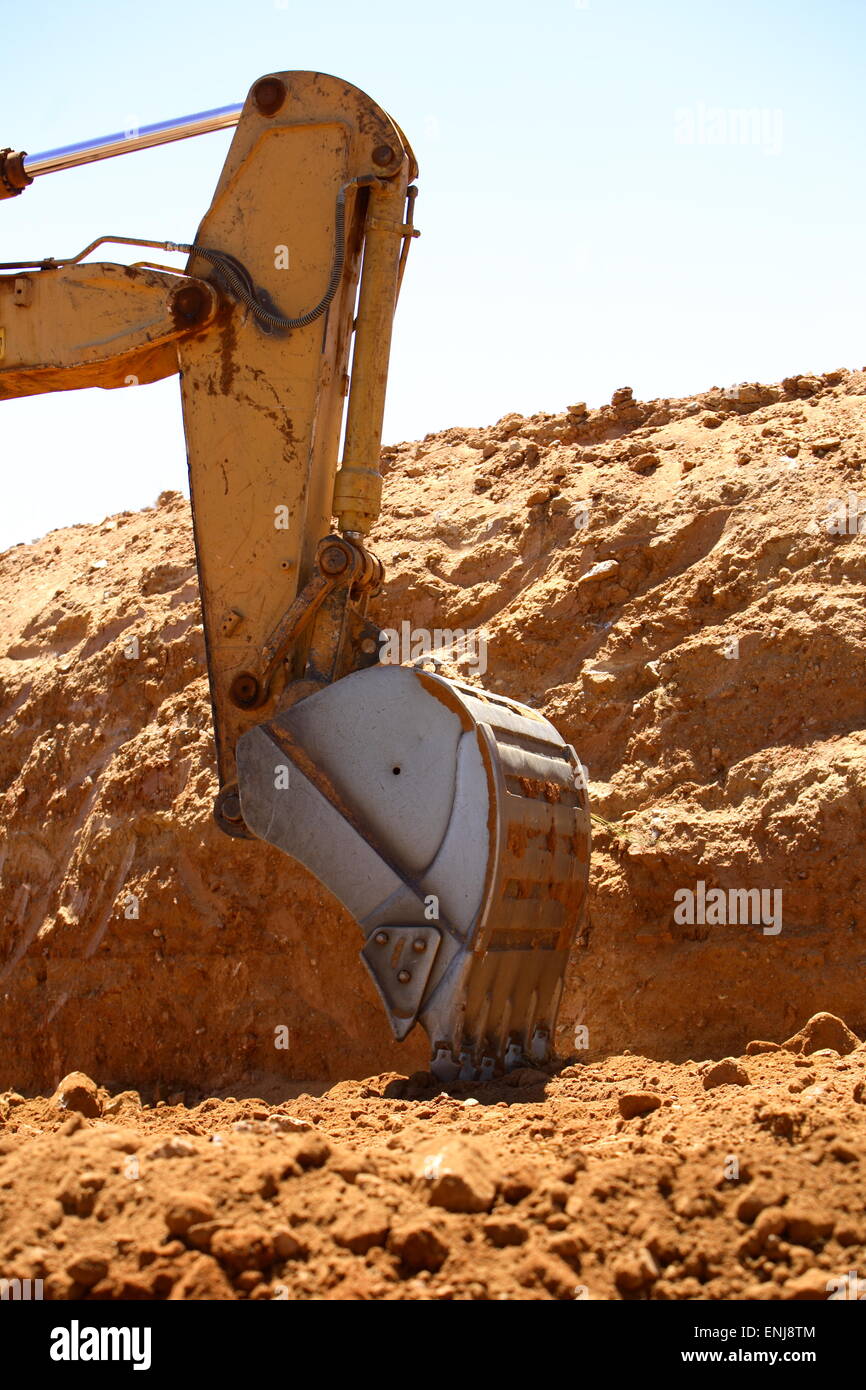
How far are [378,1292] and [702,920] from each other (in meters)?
4.61

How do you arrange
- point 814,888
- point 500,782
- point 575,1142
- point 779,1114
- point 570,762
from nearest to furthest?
point 779,1114, point 575,1142, point 500,782, point 570,762, point 814,888

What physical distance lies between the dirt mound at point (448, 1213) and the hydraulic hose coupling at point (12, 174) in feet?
13.9

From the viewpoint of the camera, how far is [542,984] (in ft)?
17.1

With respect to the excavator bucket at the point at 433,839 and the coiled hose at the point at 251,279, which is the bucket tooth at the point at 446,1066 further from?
the coiled hose at the point at 251,279

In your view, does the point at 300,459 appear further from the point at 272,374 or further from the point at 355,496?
the point at 272,374

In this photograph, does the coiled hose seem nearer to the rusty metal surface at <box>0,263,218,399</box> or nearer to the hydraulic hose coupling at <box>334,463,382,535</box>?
the rusty metal surface at <box>0,263,218,399</box>

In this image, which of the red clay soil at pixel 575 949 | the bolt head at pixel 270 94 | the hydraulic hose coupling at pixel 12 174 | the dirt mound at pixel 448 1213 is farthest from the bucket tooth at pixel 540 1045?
the hydraulic hose coupling at pixel 12 174

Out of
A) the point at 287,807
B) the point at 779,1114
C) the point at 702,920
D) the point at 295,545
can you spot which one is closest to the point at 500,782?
the point at 287,807

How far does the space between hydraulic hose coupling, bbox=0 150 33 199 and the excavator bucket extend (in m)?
2.74

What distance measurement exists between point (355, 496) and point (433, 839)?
58.7 inches

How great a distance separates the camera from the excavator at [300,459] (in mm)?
5008

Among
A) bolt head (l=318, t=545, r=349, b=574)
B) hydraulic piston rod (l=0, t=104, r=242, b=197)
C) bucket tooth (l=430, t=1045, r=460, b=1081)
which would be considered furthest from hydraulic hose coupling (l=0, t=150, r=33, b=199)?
bucket tooth (l=430, t=1045, r=460, b=1081)

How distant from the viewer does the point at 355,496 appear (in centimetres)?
548
